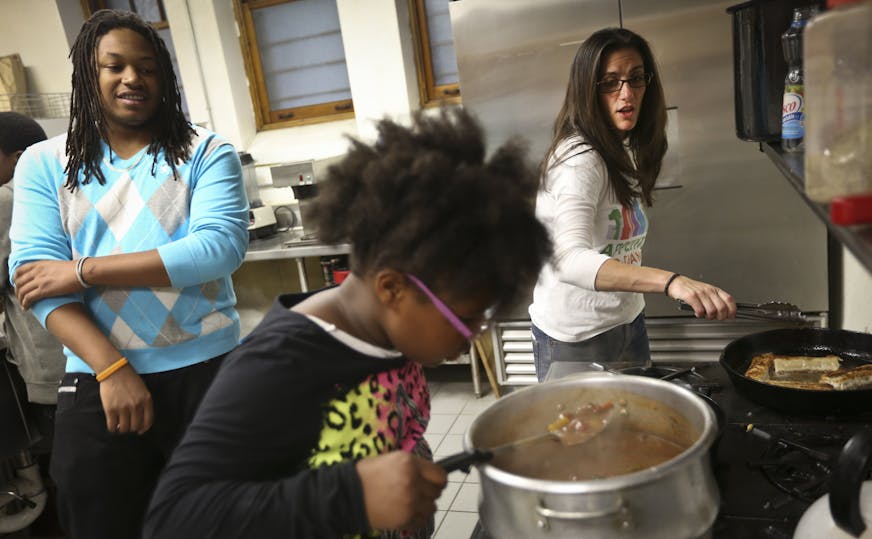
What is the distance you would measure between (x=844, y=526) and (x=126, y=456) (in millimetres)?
1248

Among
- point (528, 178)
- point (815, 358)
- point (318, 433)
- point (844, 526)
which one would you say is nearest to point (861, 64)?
point (528, 178)

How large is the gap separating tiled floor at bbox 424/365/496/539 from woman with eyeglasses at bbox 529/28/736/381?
1.95ft

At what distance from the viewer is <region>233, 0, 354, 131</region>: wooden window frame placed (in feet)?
13.0

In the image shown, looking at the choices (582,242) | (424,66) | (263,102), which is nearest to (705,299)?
(582,242)

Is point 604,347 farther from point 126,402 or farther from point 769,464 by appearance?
point 126,402

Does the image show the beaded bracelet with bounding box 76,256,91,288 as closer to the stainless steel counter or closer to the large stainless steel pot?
the large stainless steel pot

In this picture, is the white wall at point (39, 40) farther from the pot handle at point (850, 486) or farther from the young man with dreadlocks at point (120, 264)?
the pot handle at point (850, 486)

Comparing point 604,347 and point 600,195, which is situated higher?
point 600,195

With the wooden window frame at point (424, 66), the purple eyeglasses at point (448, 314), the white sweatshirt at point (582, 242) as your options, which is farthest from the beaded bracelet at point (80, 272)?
the wooden window frame at point (424, 66)

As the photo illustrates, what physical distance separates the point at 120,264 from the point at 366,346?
2.19ft

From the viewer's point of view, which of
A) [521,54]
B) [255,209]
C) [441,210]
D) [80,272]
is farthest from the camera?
[255,209]

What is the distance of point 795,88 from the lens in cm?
112

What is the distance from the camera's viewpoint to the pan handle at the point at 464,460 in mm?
762

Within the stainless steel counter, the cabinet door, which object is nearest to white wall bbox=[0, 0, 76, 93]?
the stainless steel counter
